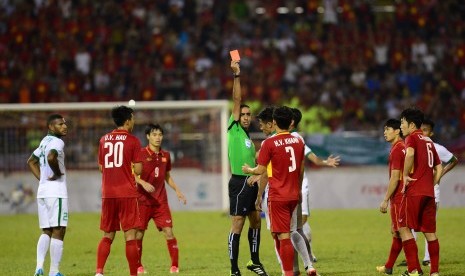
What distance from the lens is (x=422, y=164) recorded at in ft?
41.3

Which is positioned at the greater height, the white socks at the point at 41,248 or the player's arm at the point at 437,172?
the player's arm at the point at 437,172

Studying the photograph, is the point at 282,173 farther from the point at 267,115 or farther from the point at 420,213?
the point at 420,213

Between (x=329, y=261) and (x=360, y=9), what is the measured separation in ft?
73.5

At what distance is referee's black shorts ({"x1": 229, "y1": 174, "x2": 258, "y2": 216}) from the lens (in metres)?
13.4

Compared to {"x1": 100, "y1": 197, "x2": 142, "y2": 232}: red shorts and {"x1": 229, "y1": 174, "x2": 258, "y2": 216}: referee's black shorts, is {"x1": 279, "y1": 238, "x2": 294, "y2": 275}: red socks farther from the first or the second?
{"x1": 100, "y1": 197, "x2": 142, "y2": 232}: red shorts

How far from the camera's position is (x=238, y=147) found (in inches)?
537

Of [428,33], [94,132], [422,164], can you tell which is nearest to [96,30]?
[94,132]

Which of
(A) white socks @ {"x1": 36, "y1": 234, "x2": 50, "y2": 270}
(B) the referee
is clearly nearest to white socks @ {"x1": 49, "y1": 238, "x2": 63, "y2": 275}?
(A) white socks @ {"x1": 36, "y1": 234, "x2": 50, "y2": 270}

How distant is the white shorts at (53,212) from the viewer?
13.5 meters

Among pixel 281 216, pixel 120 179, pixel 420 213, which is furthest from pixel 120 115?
pixel 420 213

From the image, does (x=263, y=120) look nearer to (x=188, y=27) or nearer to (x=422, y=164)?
(x=422, y=164)

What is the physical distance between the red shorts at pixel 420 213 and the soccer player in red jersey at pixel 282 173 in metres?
1.57

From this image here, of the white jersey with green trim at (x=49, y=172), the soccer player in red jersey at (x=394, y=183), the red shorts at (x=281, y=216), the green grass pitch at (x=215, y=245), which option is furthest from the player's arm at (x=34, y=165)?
the soccer player in red jersey at (x=394, y=183)

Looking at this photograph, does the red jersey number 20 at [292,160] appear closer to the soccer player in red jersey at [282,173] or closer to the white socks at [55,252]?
the soccer player in red jersey at [282,173]
